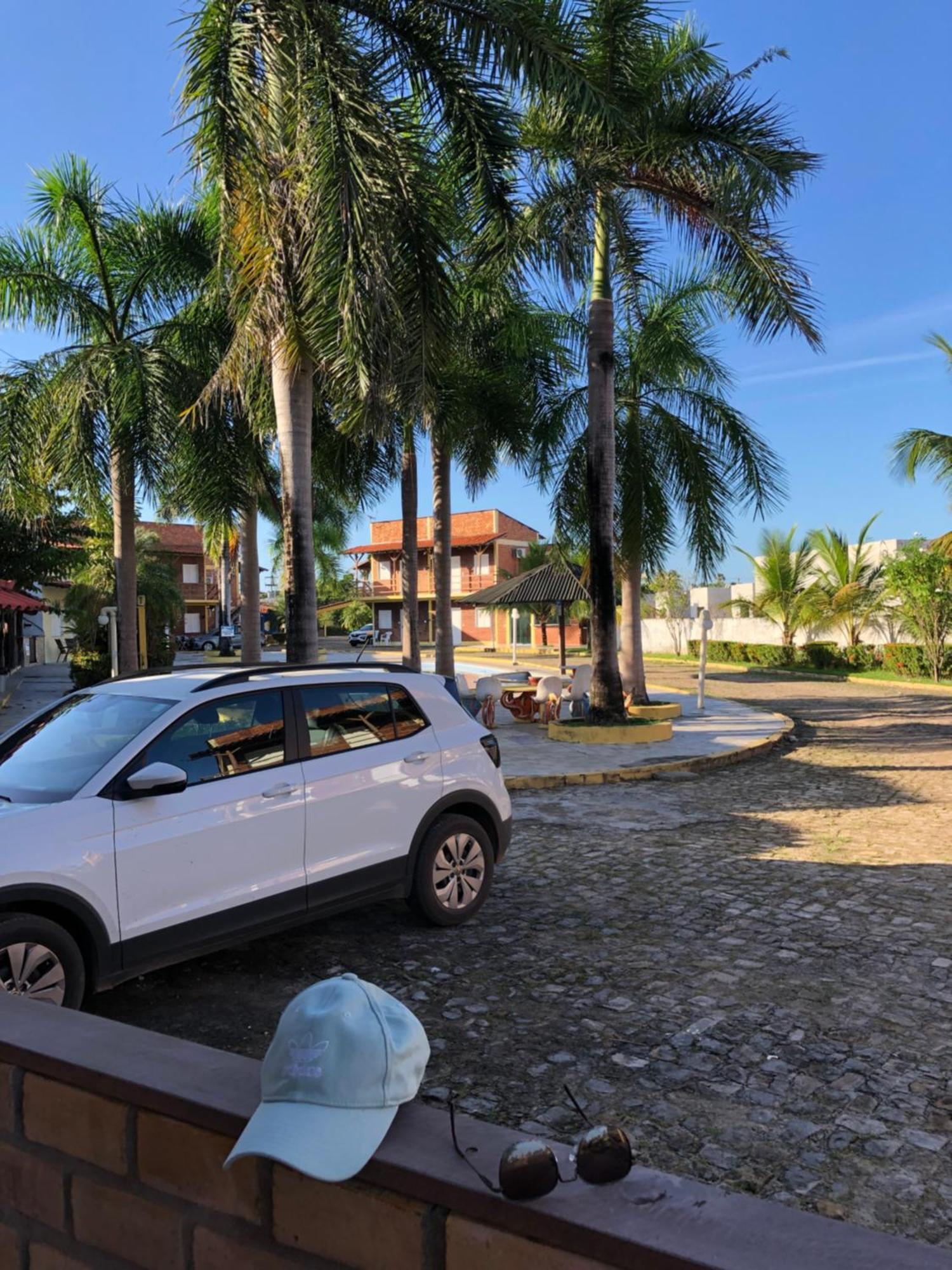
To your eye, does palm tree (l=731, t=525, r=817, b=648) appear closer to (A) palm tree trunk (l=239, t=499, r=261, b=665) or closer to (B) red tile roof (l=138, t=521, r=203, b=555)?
(A) palm tree trunk (l=239, t=499, r=261, b=665)

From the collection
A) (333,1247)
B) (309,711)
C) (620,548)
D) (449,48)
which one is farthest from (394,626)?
(333,1247)

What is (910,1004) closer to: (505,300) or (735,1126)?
(735,1126)

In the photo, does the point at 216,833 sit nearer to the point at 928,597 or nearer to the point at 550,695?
the point at 550,695

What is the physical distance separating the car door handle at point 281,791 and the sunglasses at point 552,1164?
3.73 m

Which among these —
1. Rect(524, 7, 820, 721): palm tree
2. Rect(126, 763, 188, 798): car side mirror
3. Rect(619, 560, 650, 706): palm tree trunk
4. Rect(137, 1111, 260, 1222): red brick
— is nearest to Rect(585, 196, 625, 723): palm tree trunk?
Rect(524, 7, 820, 721): palm tree

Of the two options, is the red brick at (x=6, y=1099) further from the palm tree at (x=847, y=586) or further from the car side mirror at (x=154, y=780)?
the palm tree at (x=847, y=586)

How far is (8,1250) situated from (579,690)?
16135mm

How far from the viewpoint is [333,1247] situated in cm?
164

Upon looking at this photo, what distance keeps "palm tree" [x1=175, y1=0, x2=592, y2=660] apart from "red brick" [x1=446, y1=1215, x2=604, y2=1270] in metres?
8.86

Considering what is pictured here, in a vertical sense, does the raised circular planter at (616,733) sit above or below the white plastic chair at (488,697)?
below

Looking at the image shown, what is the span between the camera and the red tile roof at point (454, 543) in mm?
60062

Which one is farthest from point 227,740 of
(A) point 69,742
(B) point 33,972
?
(B) point 33,972

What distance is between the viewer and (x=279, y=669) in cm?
576

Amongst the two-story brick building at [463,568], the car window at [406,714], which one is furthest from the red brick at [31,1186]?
the two-story brick building at [463,568]
